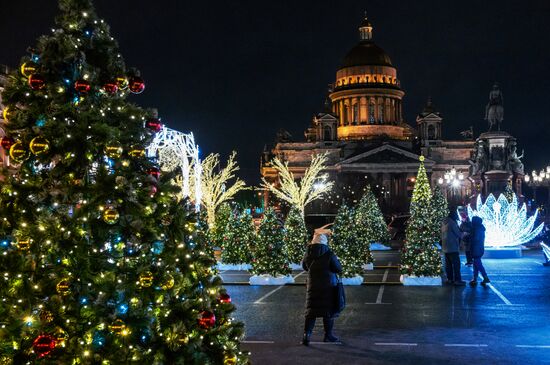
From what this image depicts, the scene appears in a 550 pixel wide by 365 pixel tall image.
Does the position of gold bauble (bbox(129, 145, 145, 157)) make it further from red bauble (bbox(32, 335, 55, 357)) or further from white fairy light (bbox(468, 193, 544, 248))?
white fairy light (bbox(468, 193, 544, 248))

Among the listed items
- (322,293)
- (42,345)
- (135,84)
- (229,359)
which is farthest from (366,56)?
(42,345)

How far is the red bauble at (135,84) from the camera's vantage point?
6652mm

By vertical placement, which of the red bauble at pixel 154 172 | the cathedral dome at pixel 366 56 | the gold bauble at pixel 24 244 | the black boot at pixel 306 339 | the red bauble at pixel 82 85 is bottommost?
the black boot at pixel 306 339

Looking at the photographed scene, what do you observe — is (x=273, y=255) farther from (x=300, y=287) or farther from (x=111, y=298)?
(x=111, y=298)

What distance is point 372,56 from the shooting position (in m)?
113

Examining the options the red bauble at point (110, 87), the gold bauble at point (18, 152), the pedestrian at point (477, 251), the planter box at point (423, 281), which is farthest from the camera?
the planter box at point (423, 281)

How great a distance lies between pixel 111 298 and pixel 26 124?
1.55m

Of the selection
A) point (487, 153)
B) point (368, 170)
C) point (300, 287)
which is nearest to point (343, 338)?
point (300, 287)

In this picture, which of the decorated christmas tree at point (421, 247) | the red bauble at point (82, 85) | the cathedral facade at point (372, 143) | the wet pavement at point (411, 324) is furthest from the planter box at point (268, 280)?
the cathedral facade at point (372, 143)

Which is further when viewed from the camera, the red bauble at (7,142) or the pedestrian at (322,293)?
the pedestrian at (322,293)

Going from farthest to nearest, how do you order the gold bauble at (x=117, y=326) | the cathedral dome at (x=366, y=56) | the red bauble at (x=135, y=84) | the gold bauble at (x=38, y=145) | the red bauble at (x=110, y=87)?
the cathedral dome at (x=366, y=56) → the red bauble at (x=135, y=84) → the red bauble at (x=110, y=87) → the gold bauble at (x=38, y=145) → the gold bauble at (x=117, y=326)

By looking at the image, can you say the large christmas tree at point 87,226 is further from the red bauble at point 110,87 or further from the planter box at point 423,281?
the planter box at point 423,281

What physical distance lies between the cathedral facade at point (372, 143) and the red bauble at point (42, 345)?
76.6 metres

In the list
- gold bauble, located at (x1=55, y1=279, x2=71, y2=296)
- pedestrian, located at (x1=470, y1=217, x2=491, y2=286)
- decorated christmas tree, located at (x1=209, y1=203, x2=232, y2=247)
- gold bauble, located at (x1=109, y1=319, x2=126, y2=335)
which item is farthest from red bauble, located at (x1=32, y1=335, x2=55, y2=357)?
decorated christmas tree, located at (x1=209, y1=203, x2=232, y2=247)
